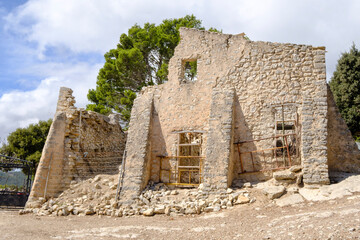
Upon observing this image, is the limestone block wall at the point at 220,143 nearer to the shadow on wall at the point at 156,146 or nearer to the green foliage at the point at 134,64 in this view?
the shadow on wall at the point at 156,146

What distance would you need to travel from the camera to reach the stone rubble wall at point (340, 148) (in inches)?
370

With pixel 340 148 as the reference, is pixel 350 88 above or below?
above

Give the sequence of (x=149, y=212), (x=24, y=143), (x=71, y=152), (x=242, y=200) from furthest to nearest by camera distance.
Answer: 1. (x=24, y=143)
2. (x=71, y=152)
3. (x=149, y=212)
4. (x=242, y=200)

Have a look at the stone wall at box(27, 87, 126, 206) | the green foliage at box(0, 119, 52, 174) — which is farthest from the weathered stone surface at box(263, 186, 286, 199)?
the green foliage at box(0, 119, 52, 174)

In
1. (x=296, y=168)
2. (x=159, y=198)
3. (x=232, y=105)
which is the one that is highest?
(x=232, y=105)

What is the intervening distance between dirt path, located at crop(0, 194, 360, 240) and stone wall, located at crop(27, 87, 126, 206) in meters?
2.47

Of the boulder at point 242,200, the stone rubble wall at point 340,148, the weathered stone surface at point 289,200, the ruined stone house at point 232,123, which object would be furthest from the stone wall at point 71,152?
the stone rubble wall at point 340,148

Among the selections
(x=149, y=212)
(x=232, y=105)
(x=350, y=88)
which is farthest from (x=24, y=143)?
(x=350, y=88)

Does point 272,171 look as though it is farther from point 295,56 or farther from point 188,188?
point 295,56

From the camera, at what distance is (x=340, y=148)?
9562mm

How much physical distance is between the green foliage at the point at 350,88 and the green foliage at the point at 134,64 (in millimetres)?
9094

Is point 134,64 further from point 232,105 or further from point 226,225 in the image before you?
point 226,225

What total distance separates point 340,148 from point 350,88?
30.9 ft

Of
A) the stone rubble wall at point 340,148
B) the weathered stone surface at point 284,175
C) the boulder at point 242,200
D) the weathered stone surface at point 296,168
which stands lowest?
the boulder at point 242,200
